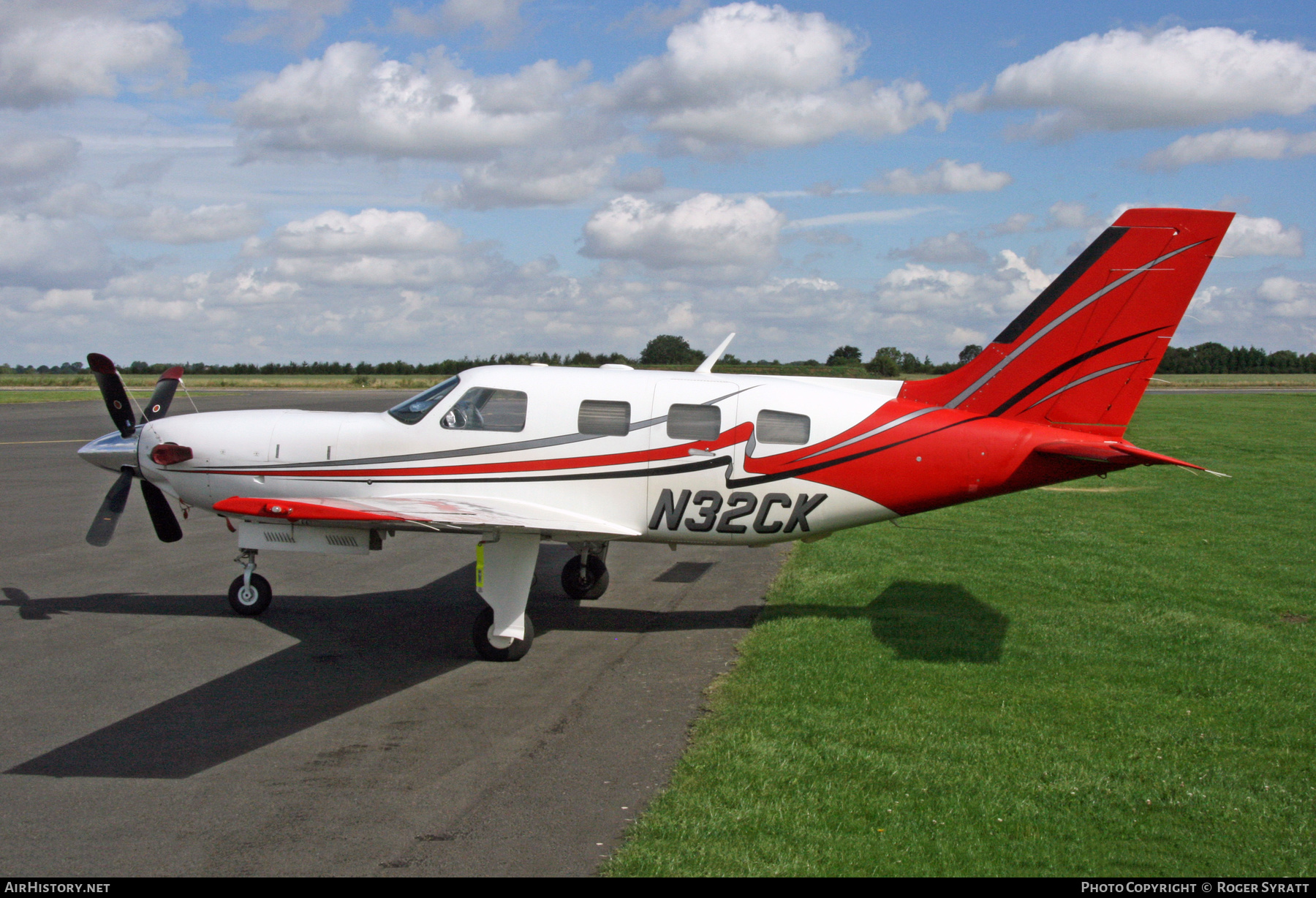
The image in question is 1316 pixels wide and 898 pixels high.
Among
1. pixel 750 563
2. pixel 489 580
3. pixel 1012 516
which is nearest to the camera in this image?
pixel 489 580

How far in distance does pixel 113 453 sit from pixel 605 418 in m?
5.88

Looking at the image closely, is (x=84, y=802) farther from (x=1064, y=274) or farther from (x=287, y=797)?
(x=1064, y=274)

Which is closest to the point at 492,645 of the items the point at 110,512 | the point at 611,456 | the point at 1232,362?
the point at 611,456

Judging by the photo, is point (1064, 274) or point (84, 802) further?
point (1064, 274)

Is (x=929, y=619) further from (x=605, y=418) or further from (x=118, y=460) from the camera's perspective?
(x=118, y=460)

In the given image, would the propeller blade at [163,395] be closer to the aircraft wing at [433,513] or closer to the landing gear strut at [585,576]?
the aircraft wing at [433,513]

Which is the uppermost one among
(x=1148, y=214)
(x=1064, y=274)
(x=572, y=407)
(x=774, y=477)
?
(x=1148, y=214)

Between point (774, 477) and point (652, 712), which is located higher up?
point (774, 477)

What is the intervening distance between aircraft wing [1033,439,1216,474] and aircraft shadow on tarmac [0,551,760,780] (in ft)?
12.5

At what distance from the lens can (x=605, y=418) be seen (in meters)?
9.62

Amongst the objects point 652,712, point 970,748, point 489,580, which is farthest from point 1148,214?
point 489,580

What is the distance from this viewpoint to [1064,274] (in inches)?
372

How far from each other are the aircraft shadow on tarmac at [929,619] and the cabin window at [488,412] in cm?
369

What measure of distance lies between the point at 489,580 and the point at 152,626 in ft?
13.0
